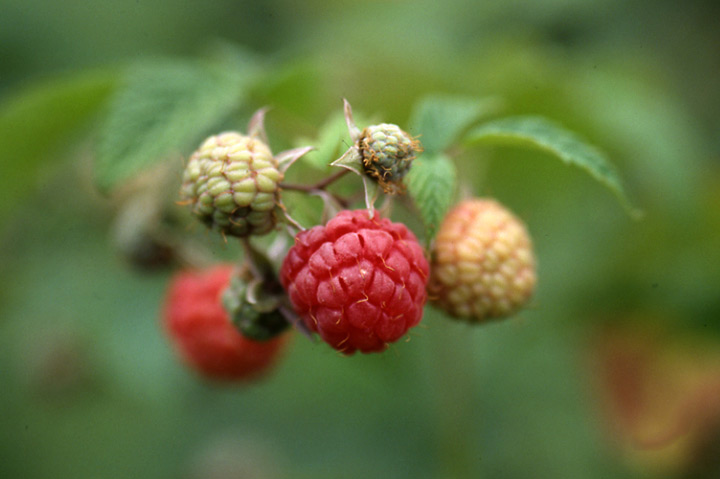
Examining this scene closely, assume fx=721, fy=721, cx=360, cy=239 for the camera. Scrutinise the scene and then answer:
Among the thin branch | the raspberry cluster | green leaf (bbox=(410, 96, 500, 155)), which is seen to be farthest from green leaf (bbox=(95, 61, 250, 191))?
green leaf (bbox=(410, 96, 500, 155))

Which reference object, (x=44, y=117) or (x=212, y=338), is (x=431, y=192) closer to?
(x=212, y=338)

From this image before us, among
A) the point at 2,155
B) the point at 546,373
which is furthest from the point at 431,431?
the point at 2,155

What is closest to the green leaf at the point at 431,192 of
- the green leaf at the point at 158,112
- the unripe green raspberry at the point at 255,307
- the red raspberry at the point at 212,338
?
the unripe green raspberry at the point at 255,307

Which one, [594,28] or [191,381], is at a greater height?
[594,28]

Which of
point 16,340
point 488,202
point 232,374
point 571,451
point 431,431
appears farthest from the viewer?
point 431,431

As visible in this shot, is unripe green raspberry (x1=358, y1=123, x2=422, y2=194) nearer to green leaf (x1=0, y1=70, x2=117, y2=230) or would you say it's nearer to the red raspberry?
the red raspberry

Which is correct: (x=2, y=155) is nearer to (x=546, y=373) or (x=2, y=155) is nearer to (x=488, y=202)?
(x=488, y=202)
